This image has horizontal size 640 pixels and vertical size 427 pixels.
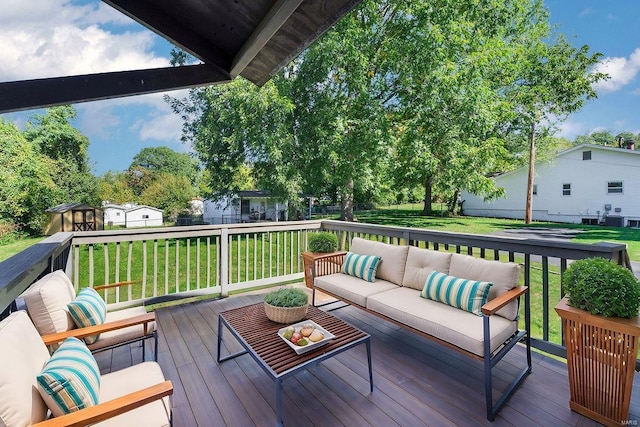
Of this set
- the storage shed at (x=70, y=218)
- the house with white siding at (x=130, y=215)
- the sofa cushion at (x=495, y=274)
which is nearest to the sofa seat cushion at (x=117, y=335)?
the sofa cushion at (x=495, y=274)

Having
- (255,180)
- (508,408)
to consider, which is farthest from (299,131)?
(508,408)

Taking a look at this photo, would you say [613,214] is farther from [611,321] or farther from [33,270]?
[33,270]

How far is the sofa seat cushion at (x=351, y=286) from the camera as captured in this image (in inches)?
118

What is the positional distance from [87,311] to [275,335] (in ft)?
4.03

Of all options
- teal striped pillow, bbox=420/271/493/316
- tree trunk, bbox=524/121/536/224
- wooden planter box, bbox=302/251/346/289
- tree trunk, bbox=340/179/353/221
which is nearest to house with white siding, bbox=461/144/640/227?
tree trunk, bbox=524/121/536/224

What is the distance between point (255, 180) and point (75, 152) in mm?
21376

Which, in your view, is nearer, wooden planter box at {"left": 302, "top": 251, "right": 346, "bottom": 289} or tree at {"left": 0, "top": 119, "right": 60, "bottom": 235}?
wooden planter box at {"left": 302, "top": 251, "right": 346, "bottom": 289}

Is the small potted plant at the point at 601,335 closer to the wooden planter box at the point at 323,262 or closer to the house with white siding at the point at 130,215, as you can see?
the wooden planter box at the point at 323,262

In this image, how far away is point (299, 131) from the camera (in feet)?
34.6

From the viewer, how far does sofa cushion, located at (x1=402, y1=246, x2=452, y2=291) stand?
9.47 feet

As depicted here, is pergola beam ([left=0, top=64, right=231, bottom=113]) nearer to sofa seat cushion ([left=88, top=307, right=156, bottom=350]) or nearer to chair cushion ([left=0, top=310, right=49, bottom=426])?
chair cushion ([left=0, top=310, right=49, bottom=426])

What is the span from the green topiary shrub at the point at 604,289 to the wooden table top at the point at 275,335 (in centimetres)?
136

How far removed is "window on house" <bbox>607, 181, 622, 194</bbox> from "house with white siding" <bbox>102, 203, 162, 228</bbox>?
2958cm

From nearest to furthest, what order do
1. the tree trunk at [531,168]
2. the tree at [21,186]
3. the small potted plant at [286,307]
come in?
the small potted plant at [286,307]
the tree trunk at [531,168]
the tree at [21,186]
